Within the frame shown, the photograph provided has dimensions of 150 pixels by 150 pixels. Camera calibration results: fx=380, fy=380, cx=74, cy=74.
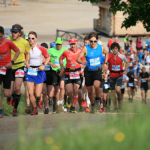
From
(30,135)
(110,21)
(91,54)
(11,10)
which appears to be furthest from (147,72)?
(11,10)

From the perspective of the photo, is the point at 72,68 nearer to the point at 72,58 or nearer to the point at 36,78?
the point at 72,58

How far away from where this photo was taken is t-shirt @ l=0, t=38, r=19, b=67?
8234 millimetres

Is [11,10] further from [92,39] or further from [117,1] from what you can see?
[92,39]

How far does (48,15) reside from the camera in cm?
6056

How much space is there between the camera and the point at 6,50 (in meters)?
8.27

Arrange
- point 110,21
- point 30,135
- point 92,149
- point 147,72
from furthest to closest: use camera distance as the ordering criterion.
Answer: point 110,21 → point 147,72 → point 30,135 → point 92,149

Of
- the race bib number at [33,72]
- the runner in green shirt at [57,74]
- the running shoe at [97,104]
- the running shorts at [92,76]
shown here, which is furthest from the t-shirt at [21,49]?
the running shoe at [97,104]

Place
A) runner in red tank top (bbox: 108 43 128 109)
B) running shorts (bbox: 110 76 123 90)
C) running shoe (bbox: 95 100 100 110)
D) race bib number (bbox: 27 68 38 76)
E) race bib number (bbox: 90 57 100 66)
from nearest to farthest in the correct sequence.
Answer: race bib number (bbox: 27 68 38 76), race bib number (bbox: 90 57 100 66), running shoe (bbox: 95 100 100 110), runner in red tank top (bbox: 108 43 128 109), running shorts (bbox: 110 76 123 90)

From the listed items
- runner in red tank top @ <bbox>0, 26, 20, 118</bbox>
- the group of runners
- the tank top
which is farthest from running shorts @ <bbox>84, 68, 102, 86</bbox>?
runner in red tank top @ <bbox>0, 26, 20, 118</bbox>

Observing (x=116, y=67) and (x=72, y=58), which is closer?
(x=72, y=58)

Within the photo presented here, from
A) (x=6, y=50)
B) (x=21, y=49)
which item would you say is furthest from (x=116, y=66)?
(x=6, y=50)

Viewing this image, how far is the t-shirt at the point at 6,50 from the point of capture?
8.23 m

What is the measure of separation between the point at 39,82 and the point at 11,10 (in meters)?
60.2

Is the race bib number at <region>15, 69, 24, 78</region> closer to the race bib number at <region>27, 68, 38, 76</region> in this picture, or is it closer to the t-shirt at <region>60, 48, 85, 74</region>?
the race bib number at <region>27, 68, 38, 76</region>
